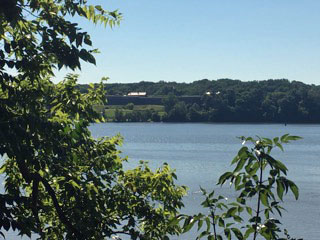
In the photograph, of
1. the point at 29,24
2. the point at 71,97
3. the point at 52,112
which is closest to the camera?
the point at 29,24

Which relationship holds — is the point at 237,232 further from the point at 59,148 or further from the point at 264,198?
the point at 59,148

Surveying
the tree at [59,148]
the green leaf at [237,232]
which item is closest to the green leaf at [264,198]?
the green leaf at [237,232]

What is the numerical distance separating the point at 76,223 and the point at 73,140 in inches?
58.3

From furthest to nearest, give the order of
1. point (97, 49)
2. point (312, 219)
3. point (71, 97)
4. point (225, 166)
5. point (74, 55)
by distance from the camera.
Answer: point (225, 166) < point (312, 219) < point (71, 97) < point (97, 49) < point (74, 55)

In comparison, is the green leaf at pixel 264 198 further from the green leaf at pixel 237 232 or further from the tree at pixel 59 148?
the tree at pixel 59 148

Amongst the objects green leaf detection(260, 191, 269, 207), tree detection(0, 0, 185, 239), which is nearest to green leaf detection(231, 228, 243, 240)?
green leaf detection(260, 191, 269, 207)

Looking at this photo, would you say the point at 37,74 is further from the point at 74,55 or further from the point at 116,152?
the point at 116,152

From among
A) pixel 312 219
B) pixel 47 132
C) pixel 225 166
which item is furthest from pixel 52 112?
pixel 225 166

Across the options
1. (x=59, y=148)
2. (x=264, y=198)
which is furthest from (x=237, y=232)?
(x=59, y=148)

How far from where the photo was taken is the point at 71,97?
935cm

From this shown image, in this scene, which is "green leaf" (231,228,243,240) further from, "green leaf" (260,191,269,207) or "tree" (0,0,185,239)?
"tree" (0,0,185,239)

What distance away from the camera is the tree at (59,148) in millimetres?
6328

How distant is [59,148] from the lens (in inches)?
272

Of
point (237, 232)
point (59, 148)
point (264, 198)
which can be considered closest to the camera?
point (264, 198)
